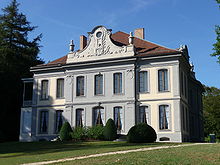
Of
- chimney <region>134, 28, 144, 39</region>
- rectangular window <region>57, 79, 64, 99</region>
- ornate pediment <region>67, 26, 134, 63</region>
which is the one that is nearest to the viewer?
ornate pediment <region>67, 26, 134, 63</region>

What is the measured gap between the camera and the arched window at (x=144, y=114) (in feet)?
93.8

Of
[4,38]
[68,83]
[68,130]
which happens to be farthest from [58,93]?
[4,38]

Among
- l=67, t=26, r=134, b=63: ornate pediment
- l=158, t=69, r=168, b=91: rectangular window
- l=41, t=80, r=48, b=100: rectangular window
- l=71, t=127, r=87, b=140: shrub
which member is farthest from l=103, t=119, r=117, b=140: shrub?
l=41, t=80, r=48, b=100: rectangular window

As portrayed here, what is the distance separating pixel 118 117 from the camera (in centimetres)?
2941

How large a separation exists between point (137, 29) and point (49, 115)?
41.3 feet

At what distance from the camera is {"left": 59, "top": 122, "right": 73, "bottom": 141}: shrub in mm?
28719

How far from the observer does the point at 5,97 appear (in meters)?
37.7

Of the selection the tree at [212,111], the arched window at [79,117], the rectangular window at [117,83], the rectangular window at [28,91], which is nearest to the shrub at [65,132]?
the arched window at [79,117]

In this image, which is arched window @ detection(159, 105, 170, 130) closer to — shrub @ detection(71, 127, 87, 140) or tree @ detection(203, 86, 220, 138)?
shrub @ detection(71, 127, 87, 140)

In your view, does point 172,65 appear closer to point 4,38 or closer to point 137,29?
point 137,29

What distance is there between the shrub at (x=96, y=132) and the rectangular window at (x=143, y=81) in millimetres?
4906

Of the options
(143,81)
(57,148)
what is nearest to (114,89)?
(143,81)

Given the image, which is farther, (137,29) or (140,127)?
(137,29)

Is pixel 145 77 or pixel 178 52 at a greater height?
pixel 178 52
